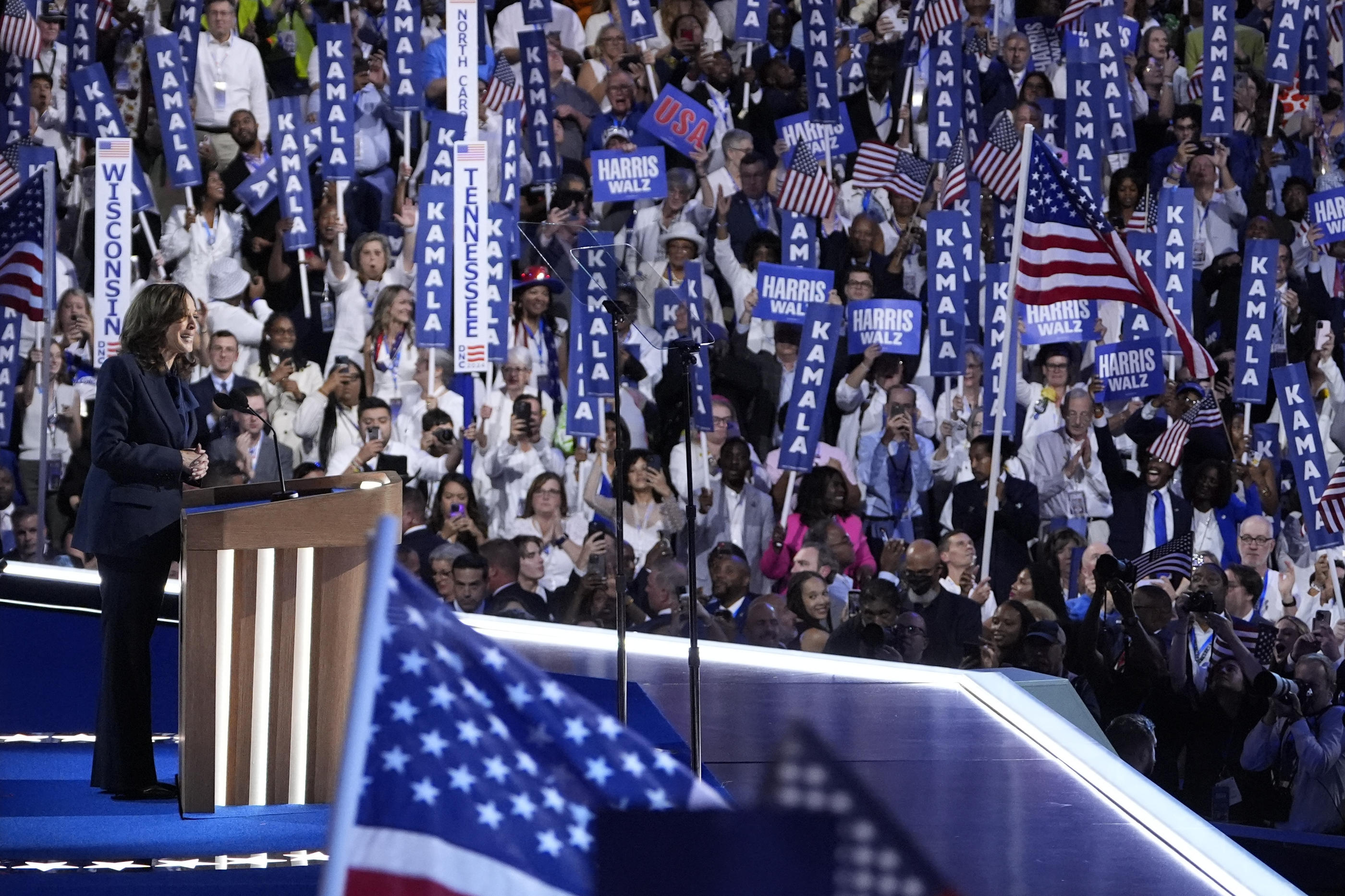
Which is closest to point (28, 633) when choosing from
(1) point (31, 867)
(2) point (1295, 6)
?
(1) point (31, 867)

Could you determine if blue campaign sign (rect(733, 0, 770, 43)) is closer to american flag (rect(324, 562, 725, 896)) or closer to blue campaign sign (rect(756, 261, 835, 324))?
blue campaign sign (rect(756, 261, 835, 324))

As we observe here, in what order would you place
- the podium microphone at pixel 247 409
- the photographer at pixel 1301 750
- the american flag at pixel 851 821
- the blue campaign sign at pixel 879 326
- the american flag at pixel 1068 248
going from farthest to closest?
the blue campaign sign at pixel 879 326 → the photographer at pixel 1301 750 → the american flag at pixel 1068 248 → the podium microphone at pixel 247 409 → the american flag at pixel 851 821

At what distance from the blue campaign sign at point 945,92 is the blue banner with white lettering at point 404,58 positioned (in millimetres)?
2368

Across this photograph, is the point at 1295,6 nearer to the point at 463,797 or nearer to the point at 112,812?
the point at 112,812

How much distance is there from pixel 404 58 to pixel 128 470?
4458 millimetres

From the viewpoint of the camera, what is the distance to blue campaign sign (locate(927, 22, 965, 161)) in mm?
6742

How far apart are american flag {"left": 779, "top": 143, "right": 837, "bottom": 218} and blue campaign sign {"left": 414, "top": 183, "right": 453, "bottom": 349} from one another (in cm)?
153

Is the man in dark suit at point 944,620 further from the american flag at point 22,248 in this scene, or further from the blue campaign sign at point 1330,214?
the american flag at point 22,248

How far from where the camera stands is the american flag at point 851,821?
37.0 inches

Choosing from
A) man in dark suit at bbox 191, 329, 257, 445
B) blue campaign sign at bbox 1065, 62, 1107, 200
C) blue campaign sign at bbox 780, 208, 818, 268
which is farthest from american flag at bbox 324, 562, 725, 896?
blue campaign sign at bbox 1065, 62, 1107, 200

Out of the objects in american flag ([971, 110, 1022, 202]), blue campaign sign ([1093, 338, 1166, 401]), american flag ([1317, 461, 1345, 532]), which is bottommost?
american flag ([1317, 461, 1345, 532])

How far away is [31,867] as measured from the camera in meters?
2.18

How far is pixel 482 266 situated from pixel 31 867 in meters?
4.50

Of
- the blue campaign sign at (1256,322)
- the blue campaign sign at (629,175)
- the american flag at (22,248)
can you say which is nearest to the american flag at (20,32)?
the american flag at (22,248)
